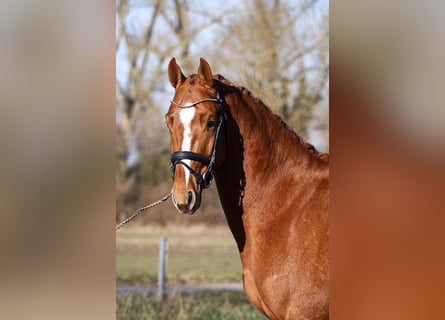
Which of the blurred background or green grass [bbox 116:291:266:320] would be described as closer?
green grass [bbox 116:291:266:320]

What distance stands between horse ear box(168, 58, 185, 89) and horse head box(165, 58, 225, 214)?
146mm

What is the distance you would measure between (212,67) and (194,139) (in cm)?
1015

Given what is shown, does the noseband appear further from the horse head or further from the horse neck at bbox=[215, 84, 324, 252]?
the horse neck at bbox=[215, 84, 324, 252]

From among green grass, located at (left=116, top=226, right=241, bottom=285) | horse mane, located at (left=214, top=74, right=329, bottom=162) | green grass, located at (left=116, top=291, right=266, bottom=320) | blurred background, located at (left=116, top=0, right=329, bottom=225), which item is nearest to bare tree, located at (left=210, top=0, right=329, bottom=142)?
blurred background, located at (left=116, top=0, right=329, bottom=225)

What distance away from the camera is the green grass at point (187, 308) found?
6.49m

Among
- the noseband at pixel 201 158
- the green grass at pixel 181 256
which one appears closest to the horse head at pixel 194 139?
the noseband at pixel 201 158

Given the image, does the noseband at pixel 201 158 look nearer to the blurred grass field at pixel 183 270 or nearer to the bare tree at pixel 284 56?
the blurred grass field at pixel 183 270

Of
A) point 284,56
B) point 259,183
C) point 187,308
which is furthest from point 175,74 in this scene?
point 284,56

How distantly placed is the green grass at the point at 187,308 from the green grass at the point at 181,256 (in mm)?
2345

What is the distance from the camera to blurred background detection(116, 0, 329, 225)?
13008 mm

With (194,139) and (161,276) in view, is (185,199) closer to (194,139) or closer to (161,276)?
(194,139)
